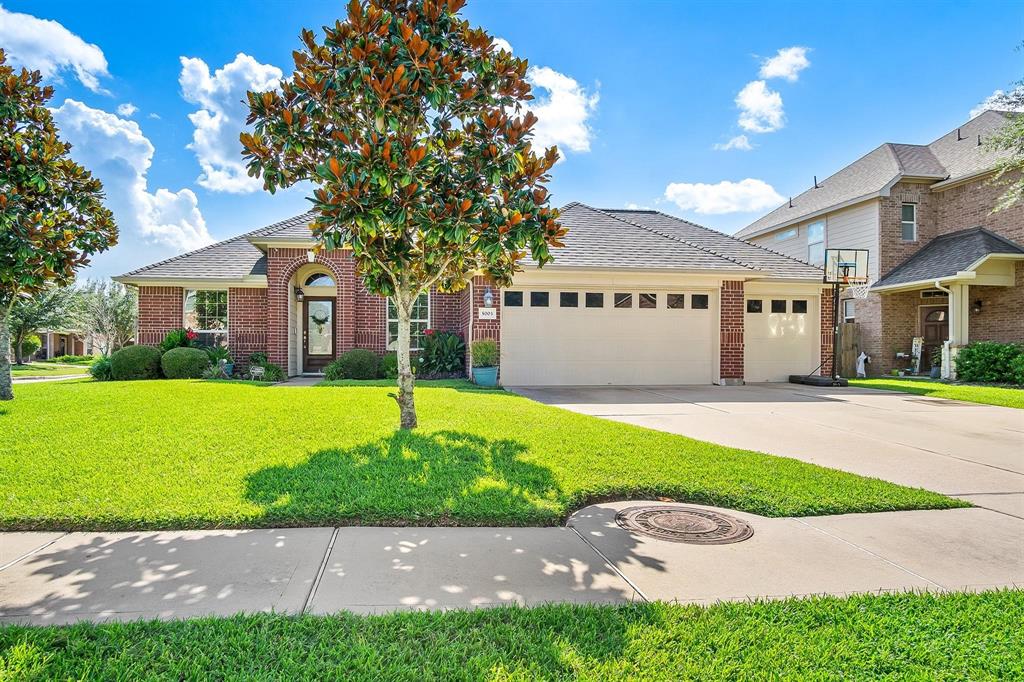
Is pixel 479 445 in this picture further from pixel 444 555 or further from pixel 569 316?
pixel 569 316

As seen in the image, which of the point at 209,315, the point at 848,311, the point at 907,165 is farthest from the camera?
the point at 848,311

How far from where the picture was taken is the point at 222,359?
1345 centimetres

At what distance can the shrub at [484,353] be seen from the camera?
12.2 meters

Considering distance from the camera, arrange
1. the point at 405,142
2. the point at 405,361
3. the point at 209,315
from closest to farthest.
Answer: the point at 405,142, the point at 405,361, the point at 209,315

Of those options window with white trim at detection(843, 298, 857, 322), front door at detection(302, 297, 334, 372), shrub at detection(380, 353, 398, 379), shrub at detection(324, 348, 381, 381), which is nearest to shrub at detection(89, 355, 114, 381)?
front door at detection(302, 297, 334, 372)

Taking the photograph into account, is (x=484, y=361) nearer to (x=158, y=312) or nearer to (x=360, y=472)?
(x=360, y=472)

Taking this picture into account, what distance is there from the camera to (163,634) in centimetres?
213

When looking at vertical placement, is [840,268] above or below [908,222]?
below

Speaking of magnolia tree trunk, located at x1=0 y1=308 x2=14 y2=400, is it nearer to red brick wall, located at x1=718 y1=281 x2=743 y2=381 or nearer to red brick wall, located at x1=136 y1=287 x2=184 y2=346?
red brick wall, located at x1=136 y1=287 x2=184 y2=346

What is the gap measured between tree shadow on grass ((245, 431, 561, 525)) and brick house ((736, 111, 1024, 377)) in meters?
16.1

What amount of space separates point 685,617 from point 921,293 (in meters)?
19.9

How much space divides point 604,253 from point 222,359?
10636mm

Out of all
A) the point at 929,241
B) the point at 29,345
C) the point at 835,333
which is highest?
the point at 929,241

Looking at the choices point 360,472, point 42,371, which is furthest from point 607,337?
point 42,371
